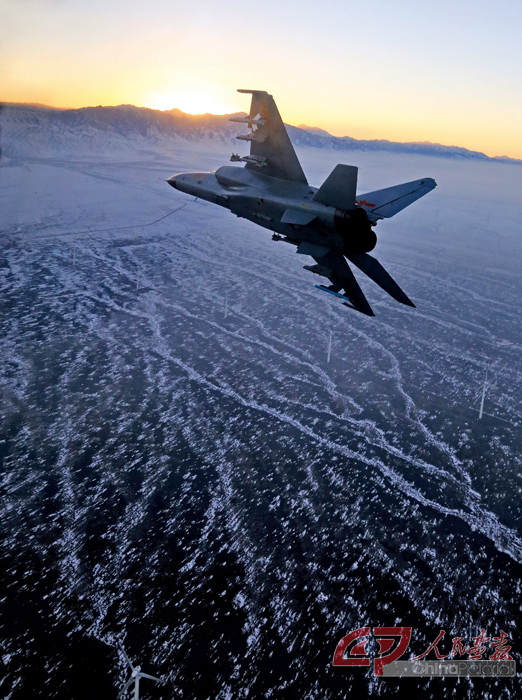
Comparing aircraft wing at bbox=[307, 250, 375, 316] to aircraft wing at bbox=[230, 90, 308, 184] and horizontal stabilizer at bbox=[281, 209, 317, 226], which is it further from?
aircraft wing at bbox=[230, 90, 308, 184]

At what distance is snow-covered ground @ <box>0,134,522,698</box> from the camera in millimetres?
30422

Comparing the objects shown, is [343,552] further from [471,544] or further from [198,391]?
[198,391]

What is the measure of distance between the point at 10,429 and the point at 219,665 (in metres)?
37.2

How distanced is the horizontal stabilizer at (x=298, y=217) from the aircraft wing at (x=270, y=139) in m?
3.91

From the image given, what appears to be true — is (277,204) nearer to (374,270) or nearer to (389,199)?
(389,199)

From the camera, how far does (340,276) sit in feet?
94.8

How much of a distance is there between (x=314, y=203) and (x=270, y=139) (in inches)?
270

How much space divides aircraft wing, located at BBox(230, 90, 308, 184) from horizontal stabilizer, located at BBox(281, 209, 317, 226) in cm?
391

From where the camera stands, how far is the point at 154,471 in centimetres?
4628

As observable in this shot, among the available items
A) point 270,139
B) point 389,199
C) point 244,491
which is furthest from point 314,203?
point 244,491

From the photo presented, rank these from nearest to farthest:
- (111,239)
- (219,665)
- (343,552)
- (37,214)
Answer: (219,665)
(343,552)
(111,239)
(37,214)

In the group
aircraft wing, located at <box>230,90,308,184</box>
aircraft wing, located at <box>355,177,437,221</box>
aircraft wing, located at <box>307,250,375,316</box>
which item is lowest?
aircraft wing, located at <box>307,250,375,316</box>

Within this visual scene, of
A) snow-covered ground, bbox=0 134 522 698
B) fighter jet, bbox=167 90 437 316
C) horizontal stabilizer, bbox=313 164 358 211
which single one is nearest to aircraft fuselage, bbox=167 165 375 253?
fighter jet, bbox=167 90 437 316

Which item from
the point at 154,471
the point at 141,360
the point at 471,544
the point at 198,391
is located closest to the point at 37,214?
the point at 141,360
